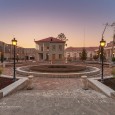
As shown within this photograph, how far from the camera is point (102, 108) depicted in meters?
6.05

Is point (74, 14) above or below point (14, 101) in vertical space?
above

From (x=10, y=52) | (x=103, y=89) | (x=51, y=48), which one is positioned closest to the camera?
(x=103, y=89)

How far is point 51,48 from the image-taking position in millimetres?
51719

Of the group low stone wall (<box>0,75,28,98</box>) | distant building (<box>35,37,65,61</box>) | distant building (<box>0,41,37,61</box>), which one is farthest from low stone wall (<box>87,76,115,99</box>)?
distant building (<box>35,37,65,61</box>)

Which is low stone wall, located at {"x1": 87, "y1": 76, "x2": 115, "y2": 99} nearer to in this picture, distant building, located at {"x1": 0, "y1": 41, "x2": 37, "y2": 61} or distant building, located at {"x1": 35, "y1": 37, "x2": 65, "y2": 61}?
distant building, located at {"x1": 0, "y1": 41, "x2": 37, "y2": 61}

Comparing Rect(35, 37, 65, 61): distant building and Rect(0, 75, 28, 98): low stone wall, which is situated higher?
Rect(35, 37, 65, 61): distant building

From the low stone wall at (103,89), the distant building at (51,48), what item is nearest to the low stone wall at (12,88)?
the low stone wall at (103,89)

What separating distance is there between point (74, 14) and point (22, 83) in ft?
72.8

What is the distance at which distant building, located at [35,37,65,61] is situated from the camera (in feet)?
169

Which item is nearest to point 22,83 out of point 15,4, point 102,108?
point 102,108

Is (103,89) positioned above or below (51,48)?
below

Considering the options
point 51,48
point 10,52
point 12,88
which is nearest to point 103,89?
point 12,88

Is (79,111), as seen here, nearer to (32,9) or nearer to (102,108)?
(102,108)

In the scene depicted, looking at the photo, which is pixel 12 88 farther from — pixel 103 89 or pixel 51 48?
pixel 51 48
